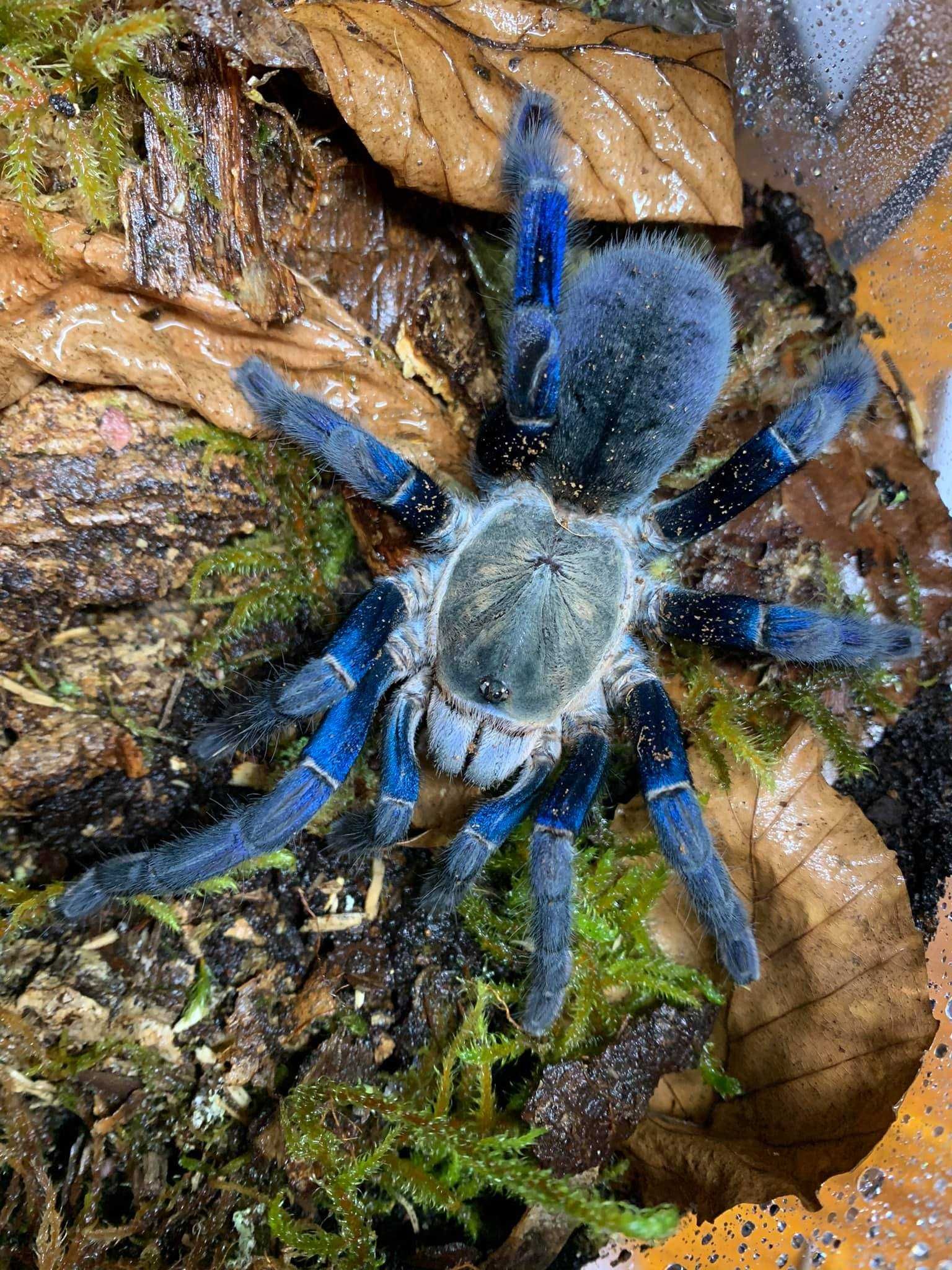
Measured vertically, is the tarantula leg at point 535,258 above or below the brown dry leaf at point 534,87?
below

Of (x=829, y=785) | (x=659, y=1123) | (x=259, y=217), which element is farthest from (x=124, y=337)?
(x=659, y=1123)

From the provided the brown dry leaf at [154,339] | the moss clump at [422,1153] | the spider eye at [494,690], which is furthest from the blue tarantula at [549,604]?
the moss clump at [422,1153]

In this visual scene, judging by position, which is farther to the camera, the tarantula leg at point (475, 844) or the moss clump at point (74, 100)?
the tarantula leg at point (475, 844)

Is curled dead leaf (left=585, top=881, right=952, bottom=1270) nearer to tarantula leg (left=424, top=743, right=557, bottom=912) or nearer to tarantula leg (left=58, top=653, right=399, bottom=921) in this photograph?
tarantula leg (left=424, top=743, right=557, bottom=912)

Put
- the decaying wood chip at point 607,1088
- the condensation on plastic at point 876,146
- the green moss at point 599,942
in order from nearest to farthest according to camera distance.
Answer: the decaying wood chip at point 607,1088, the green moss at point 599,942, the condensation on plastic at point 876,146

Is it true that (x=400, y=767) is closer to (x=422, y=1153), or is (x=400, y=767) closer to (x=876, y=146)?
(x=422, y=1153)

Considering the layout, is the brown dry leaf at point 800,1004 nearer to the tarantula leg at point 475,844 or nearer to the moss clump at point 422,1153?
the moss clump at point 422,1153
